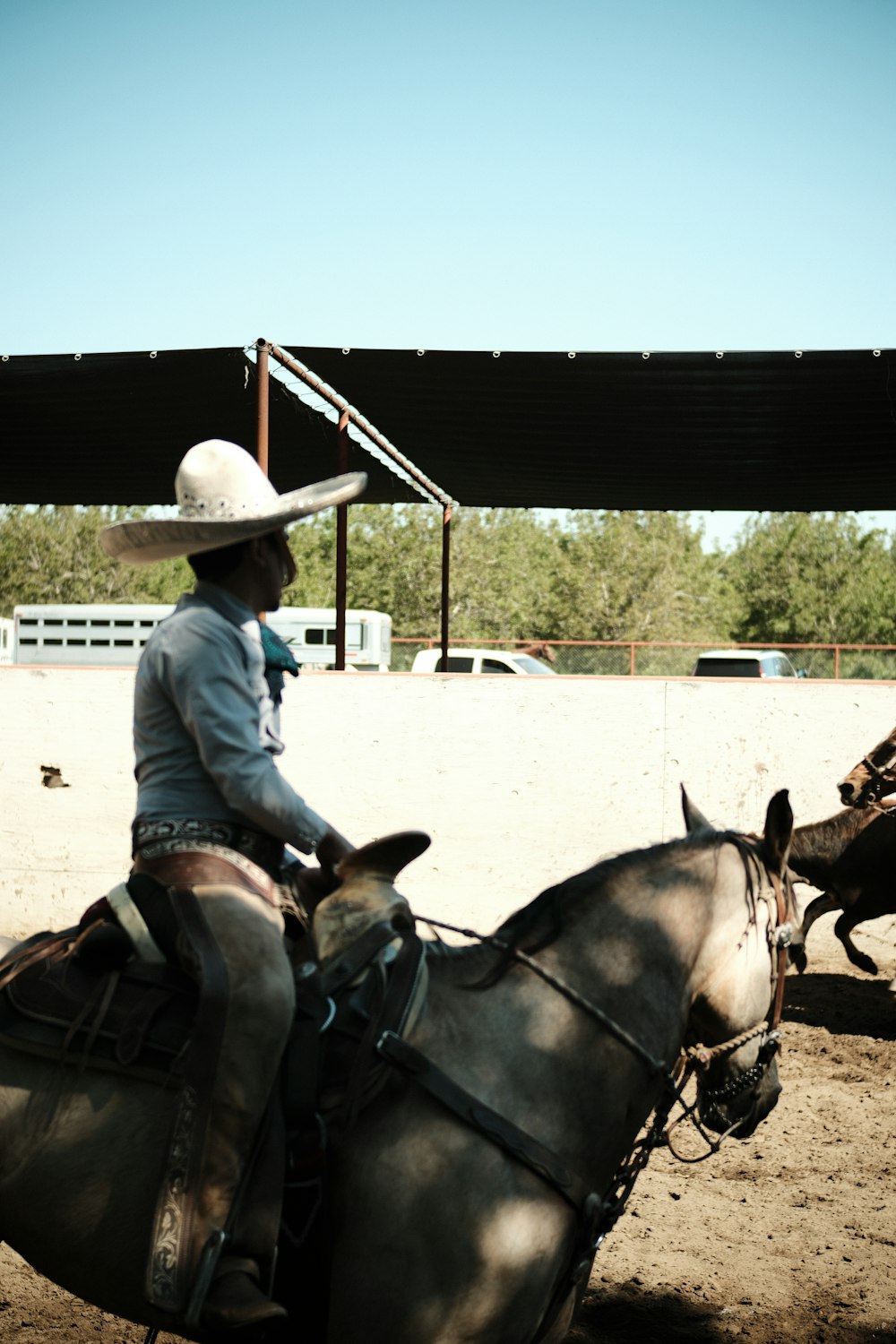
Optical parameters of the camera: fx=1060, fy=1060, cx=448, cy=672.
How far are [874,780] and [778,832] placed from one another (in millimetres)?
4457

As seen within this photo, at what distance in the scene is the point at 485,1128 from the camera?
7.34 feet

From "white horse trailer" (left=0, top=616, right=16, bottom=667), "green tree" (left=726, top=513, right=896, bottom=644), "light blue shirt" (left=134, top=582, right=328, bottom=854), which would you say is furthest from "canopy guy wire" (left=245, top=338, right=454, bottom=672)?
"green tree" (left=726, top=513, right=896, bottom=644)

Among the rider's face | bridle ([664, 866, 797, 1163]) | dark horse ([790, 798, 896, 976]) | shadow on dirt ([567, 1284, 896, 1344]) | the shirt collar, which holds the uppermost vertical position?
the rider's face

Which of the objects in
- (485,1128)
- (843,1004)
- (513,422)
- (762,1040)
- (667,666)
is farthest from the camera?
(667,666)

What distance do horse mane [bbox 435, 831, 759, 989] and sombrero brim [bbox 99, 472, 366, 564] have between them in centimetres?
106

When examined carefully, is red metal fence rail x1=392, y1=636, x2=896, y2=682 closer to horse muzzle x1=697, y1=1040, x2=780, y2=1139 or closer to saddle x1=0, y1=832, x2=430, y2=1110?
horse muzzle x1=697, y1=1040, x2=780, y2=1139

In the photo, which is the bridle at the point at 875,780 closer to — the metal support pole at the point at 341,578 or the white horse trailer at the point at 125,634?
the metal support pole at the point at 341,578

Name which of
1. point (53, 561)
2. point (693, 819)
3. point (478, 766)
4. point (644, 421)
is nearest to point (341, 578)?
point (478, 766)

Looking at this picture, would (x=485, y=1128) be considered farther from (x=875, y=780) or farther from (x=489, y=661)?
(x=489, y=661)

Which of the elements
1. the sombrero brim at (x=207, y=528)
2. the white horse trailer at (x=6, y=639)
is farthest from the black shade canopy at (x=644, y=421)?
the white horse trailer at (x=6, y=639)

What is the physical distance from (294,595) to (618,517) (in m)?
14.0

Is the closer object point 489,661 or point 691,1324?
point 691,1324

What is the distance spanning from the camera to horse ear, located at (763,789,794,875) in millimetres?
2650

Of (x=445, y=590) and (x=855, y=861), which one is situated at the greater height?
(x=445, y=590)
